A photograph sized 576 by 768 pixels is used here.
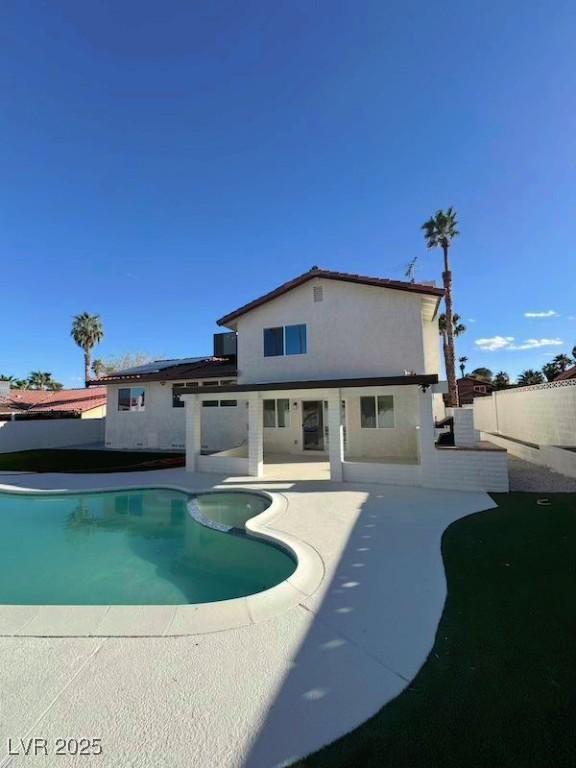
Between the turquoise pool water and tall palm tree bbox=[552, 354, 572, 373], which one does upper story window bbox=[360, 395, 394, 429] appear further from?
tall palm tree bbox=[552, 354, 572, 373]

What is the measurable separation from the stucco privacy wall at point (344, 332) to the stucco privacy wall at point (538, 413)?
501cm

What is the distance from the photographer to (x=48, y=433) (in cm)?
2734

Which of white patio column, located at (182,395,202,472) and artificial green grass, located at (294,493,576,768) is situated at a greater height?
white patio column, located at (182,395,202,472)

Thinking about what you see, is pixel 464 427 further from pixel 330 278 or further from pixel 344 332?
pixel 330 278

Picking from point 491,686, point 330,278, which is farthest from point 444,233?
point 491,686

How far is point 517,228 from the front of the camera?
18688 mm

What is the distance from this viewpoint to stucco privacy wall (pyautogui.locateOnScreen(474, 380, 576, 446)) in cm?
1328

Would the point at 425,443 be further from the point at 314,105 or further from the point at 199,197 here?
the point at 199,197

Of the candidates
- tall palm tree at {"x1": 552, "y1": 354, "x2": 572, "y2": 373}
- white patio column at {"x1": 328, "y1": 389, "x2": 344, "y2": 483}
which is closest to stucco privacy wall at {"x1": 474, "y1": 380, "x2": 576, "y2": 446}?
white patio column at {"x1": 328, "y1": 389, "x2": 344, "y2": 483}

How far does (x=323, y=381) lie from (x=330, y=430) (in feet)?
6.00

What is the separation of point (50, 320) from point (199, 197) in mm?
29469

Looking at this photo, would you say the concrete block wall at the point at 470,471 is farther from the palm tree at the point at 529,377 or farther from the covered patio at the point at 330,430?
the palm tree at the point at 529,377

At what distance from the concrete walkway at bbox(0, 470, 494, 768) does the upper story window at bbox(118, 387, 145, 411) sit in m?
19.6

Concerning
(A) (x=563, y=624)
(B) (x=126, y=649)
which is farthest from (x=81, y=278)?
(A) (x=563, y=624)
